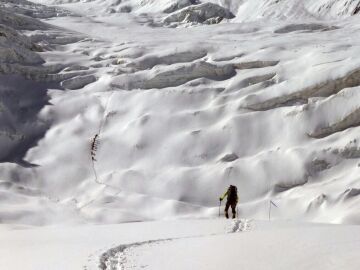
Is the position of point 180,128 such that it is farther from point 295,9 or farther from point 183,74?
point 295,9

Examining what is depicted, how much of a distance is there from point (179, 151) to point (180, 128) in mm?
1317

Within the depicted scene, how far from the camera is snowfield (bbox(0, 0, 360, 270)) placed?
29.2 feet

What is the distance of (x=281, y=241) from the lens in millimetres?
8344

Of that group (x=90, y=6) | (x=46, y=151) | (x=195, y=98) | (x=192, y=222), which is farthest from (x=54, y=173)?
(x=90, y=6)

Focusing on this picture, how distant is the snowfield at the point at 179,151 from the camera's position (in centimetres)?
889

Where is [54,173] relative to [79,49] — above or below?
below

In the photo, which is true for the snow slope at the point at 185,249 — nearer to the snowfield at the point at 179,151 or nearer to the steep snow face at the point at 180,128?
the snowfield at the point at 179,151

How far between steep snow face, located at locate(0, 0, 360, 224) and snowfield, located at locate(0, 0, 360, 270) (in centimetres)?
6

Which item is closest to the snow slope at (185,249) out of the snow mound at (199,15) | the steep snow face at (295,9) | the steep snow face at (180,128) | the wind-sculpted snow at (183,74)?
the steep snow face at (180,128)

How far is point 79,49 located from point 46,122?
898 centimetres

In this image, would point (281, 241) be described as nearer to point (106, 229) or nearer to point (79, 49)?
point (106, 229)

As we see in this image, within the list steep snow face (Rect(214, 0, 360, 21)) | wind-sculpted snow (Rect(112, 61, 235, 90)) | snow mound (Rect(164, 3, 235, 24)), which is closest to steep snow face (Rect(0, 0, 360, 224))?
wind-sculpted snow (Rect(112, 61, 235, 90))

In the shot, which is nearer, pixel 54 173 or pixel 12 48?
pixel 54 173

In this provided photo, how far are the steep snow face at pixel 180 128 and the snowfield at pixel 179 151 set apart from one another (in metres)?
0.06
